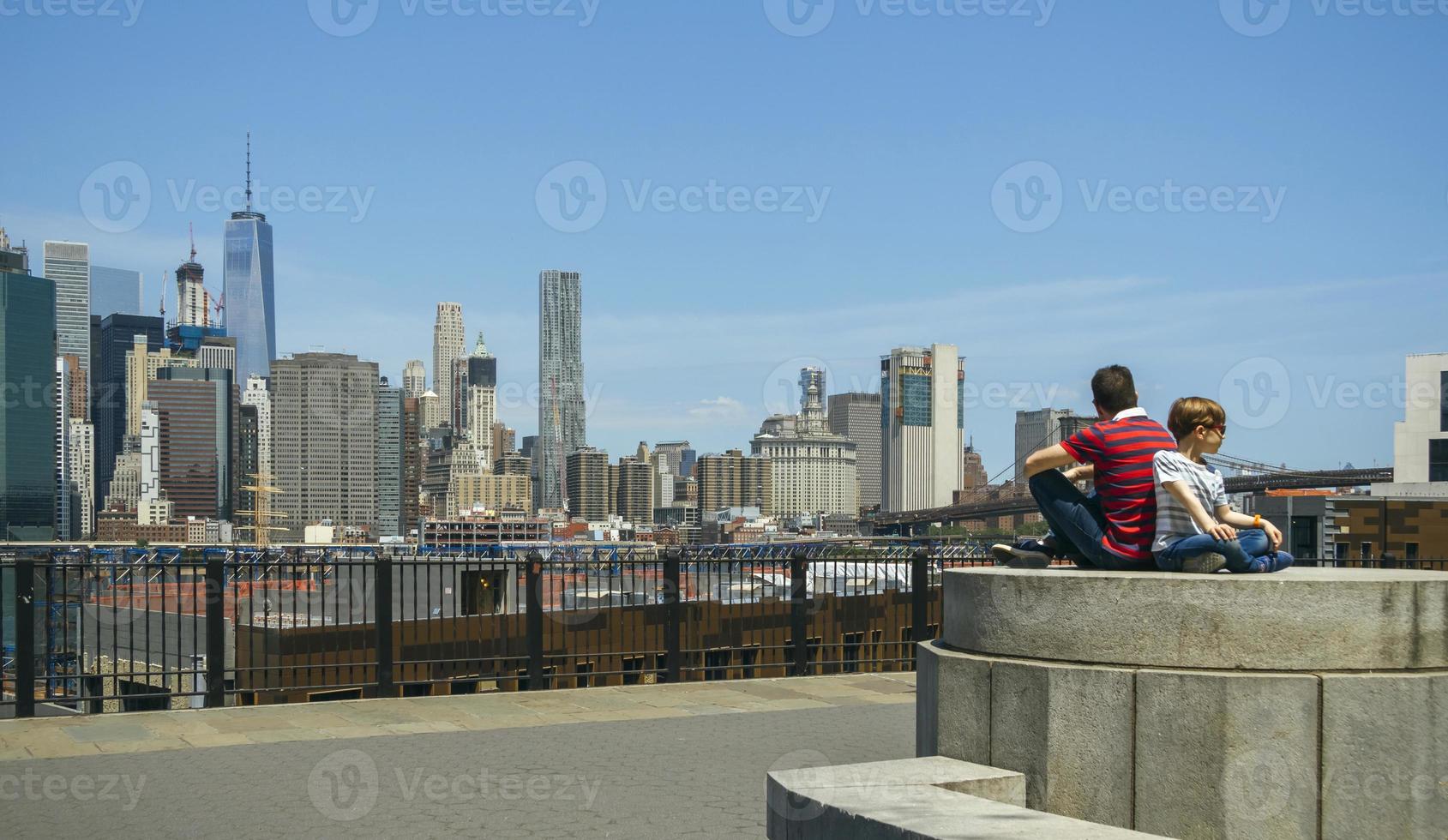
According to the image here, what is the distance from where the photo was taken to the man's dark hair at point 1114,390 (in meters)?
6.54

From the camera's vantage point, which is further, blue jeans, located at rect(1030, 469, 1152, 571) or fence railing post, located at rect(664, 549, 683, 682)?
fence railing post, located at rect(664, 549, 683, 682)

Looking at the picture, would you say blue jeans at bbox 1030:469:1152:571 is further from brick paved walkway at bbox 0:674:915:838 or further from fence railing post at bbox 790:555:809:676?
fence railing post at bbox 790:555:809:676

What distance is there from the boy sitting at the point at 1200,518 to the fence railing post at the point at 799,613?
7.74m

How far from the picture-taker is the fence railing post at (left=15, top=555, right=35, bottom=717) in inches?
406

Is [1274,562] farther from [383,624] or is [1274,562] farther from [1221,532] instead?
[383,624]

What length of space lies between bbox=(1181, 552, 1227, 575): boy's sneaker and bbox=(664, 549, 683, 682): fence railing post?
7.66 meters

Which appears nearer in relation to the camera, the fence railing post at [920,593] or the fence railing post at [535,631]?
the fence railing post at [535,631]

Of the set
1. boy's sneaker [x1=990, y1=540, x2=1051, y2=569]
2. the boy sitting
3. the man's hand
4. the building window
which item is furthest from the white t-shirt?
the building window

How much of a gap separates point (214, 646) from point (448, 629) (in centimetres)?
351

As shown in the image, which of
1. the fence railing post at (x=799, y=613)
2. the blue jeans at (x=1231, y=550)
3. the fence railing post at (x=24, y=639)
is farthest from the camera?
the fence railing post at (x=799, y=613)

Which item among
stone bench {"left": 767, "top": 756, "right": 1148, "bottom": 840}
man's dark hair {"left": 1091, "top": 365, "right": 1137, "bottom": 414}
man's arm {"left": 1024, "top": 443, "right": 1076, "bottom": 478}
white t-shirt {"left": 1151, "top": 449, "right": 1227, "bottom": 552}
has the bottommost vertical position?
stone bench {"left": 767, "top": 756, "right": 1148, "bottom": 840}

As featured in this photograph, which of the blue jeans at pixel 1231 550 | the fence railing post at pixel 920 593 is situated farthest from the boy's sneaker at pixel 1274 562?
the fence railing post at pixel 920 593

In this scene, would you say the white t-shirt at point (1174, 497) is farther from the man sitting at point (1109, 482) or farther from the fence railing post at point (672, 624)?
the fence railing post at point (672, 624)

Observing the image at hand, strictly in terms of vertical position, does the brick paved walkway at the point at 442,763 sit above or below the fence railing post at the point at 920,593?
below
